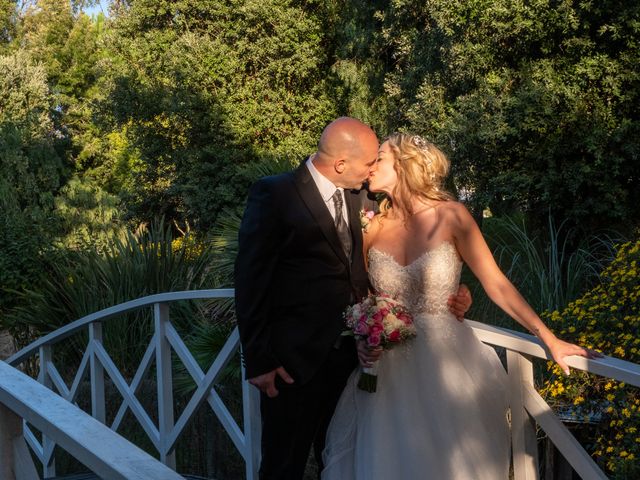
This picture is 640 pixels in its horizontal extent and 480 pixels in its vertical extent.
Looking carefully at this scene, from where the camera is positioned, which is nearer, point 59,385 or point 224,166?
point 59,385

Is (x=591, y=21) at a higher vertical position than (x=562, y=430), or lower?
higher

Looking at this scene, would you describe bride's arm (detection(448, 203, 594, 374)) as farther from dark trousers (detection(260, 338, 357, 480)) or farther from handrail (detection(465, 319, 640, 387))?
dark trousers (detection(260, 338, 357, 480))

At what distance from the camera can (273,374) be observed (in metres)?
3.01

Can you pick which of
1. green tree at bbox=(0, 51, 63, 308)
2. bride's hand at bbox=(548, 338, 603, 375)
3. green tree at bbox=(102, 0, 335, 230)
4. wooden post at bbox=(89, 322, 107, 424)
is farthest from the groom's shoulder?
green tree at bbox=(102, 0, 335, 230)

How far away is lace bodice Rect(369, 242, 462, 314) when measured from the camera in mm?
3250

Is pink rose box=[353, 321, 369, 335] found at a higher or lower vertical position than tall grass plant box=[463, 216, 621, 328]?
higher

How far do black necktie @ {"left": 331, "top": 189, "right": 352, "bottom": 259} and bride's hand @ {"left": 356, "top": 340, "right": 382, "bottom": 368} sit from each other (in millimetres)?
345

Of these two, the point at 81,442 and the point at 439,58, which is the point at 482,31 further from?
the point at 81,442

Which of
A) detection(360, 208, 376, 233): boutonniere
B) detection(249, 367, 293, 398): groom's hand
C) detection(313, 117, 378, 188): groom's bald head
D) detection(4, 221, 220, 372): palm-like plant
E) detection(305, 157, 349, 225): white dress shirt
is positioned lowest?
detection(4, 221, 220, 372): palm-like plant

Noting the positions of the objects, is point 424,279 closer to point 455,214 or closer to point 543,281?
point 455,214

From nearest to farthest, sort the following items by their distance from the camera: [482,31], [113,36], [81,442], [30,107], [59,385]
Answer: [81,442] → [59,385] → [482,31] → [113,36] → [30,107]

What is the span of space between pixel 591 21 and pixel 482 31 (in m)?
1.43

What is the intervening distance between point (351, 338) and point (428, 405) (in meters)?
0.38

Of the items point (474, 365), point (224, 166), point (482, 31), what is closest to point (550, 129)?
point (482, 31)
